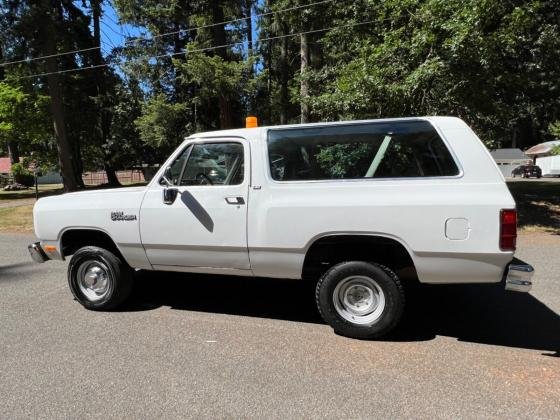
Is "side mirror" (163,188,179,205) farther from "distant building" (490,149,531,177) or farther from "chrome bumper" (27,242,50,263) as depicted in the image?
"distant building" (490,149,531,177)

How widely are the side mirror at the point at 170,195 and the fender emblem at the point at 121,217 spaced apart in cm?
46

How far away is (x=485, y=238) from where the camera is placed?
4.05m

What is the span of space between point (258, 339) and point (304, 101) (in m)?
11.5

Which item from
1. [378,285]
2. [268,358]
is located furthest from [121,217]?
[378,285]

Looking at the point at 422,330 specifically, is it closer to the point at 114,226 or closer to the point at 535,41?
the point at 114,226

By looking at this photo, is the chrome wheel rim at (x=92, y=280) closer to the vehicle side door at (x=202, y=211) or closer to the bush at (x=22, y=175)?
the vehicle side door at (x=202, y=211)

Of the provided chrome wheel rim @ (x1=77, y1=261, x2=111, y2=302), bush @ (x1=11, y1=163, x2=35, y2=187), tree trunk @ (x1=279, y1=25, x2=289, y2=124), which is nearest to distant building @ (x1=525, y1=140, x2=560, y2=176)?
tree trunk @ (x1=279, y1=25, x2=289, y2=124)

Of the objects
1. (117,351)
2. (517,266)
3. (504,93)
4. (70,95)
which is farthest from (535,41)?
(70,95)

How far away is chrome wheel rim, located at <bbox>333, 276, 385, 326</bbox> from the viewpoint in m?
4.57

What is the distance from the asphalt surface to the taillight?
979 millimetres

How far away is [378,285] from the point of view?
451 cm

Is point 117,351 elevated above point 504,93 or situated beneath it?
situated beneath

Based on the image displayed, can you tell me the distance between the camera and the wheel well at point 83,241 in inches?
221

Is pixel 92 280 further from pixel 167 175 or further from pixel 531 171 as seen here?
pixel 531 171
